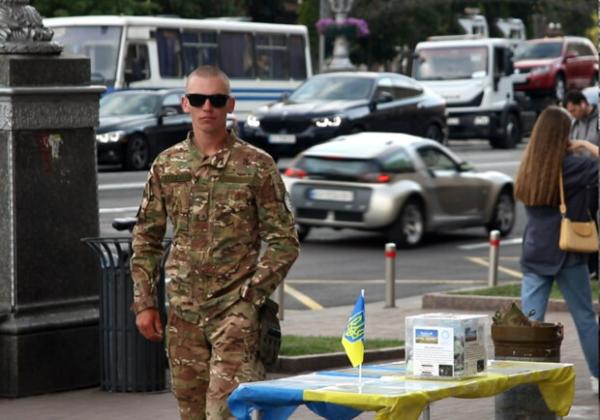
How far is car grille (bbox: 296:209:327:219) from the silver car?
0.04 feet

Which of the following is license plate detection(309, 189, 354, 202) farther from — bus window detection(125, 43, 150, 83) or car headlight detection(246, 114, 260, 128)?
bus window detection(125, 43, 150, 83)

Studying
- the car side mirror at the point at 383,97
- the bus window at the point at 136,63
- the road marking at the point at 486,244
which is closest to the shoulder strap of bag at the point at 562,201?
the road marking at the point at 486,244

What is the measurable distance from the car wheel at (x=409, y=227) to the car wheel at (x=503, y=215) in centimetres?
149

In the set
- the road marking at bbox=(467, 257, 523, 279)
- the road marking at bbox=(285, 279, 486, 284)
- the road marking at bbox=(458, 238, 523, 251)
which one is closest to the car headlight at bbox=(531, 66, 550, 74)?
the road marking at bbox=(458, 238, 523, 251)

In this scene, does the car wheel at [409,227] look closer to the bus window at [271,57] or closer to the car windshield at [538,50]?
the bus window at [271,57]

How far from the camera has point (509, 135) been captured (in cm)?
4347

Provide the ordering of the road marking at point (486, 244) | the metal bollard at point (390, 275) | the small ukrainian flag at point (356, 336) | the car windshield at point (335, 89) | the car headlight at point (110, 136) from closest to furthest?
the small ukrainian flag at point (356, 336)
the metal bollard at point (390, 275)
the road marking at point (486, 244)
the car headlight at point (110, 136)
the car windshield at point (335, 89)

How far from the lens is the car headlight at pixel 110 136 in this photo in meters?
32.6

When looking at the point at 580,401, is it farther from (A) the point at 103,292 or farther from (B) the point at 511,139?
(B) the point at 511,139

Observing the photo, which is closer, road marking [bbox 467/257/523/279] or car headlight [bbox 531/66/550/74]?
road marking [bbox 467/257/523/279]

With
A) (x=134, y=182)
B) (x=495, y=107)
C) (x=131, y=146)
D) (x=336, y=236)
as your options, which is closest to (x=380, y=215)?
(x=336, y=236)

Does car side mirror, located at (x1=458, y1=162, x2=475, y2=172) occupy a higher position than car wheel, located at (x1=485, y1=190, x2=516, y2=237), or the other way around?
car side mirror, located at (x1=458, y1=162, x2=475, y2=172)

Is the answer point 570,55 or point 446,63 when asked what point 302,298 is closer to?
point 446,63

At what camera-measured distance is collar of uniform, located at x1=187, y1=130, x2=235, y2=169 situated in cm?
700
